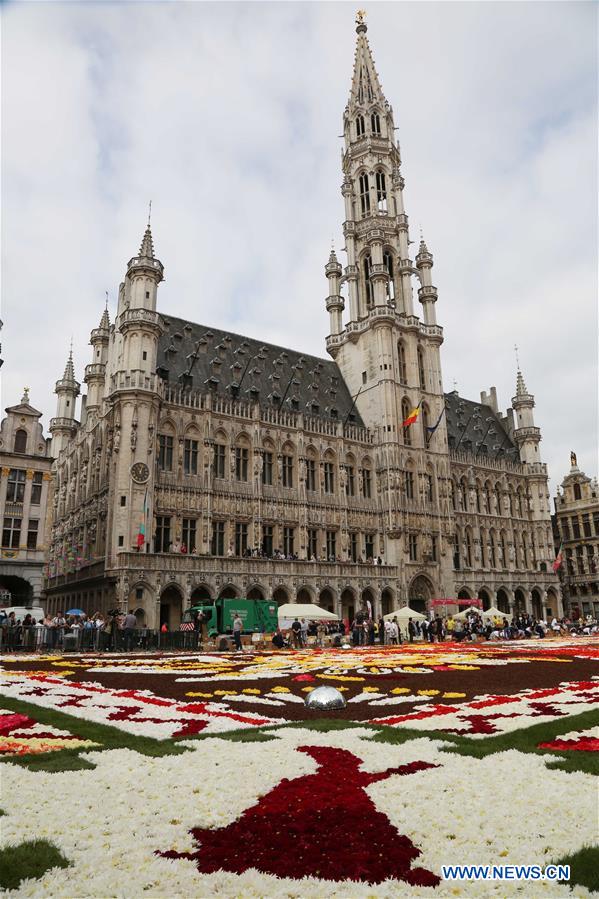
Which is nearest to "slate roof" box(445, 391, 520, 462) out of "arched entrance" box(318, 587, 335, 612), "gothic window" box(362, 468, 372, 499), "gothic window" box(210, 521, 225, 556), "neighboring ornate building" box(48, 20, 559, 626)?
"neighboring ornate building" box(48, 20, 559, 626)

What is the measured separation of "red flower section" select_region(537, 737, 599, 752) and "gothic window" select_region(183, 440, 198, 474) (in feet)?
145

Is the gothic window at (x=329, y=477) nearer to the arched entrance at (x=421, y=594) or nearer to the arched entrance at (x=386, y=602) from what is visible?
the arched entrance at (x=386, y=602)

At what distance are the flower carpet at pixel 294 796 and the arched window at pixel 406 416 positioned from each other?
54879 millimetres

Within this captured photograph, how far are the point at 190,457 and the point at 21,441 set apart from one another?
515 inches

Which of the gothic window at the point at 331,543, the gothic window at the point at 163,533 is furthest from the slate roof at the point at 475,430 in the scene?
the gothic window at the point at 163,533

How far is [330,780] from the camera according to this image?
260 inches

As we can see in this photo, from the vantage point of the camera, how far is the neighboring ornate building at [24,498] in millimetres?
46781

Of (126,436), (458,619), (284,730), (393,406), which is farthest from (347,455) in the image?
(284,730)

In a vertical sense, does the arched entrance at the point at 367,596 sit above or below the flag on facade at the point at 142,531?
below

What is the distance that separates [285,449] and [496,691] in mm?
44707

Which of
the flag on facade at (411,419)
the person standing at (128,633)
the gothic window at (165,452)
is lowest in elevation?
the person standing at (128,633)

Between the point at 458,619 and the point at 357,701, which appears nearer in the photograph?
the point at 357,701

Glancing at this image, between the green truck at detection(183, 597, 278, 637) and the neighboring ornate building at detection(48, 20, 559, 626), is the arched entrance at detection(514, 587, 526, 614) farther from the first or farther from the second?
the green truck at detection(183, 597, 278, 637)

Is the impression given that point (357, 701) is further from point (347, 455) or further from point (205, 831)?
point (347, 455)
